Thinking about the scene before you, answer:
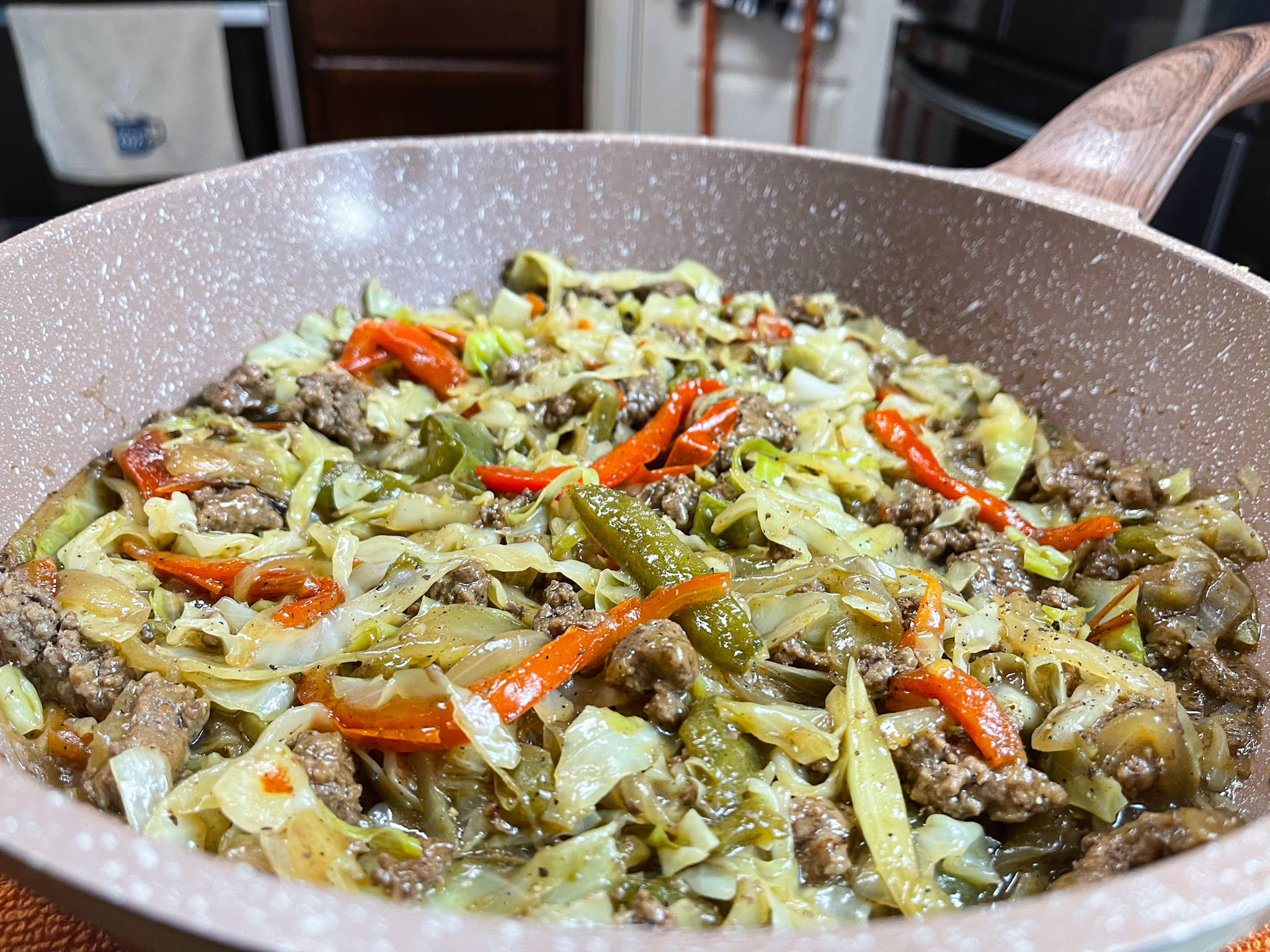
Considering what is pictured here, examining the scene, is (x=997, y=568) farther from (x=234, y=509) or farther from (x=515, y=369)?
(x=234, y=509)

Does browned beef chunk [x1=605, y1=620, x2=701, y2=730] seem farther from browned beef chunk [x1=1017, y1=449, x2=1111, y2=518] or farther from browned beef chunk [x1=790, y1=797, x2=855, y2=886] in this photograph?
browned beef chunk [x1=1017, y1=449, x2=1111, y2=518]

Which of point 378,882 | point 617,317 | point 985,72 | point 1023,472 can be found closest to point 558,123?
point 985,72

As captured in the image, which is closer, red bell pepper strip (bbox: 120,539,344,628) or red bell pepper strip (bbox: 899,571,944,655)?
red bell pepper strip (bbox: 899,571,944,655)

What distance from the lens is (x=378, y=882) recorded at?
1.04m

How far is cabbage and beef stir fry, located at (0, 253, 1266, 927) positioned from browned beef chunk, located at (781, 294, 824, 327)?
35 cm

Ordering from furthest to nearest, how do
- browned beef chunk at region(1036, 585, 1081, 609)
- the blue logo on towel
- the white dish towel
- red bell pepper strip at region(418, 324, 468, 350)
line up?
1. the blue logo on towel
2. the white dish towel
3. red bell pepper strip at region(418, 324, 468, 350)
4. browned beef chunk at region(1036, 585, 1081, 609)

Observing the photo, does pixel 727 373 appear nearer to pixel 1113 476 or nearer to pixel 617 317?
pixel 617 317

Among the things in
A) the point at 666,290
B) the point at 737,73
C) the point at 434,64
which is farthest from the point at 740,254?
the point at 434,64

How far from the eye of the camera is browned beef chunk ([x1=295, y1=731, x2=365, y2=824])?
3.67ft

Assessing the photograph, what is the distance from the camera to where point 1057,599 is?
1526 millimetres

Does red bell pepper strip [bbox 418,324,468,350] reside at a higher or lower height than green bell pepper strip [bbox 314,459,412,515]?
higher

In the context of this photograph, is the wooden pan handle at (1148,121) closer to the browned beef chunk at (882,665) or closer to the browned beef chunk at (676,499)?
the browned beef chunk at (676,499)

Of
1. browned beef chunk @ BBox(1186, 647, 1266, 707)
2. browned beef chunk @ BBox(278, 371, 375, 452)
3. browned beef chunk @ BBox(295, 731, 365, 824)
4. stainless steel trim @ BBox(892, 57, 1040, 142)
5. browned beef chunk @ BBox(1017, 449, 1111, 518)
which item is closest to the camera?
browned beef chunk @ BBox(295, 731, 365, 824)

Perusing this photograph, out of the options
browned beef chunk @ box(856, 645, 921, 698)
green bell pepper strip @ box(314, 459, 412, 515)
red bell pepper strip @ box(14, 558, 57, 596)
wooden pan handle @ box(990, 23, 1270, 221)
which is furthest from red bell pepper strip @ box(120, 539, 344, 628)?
wooden pan handle @ box(990, 23, 1270, 221)
